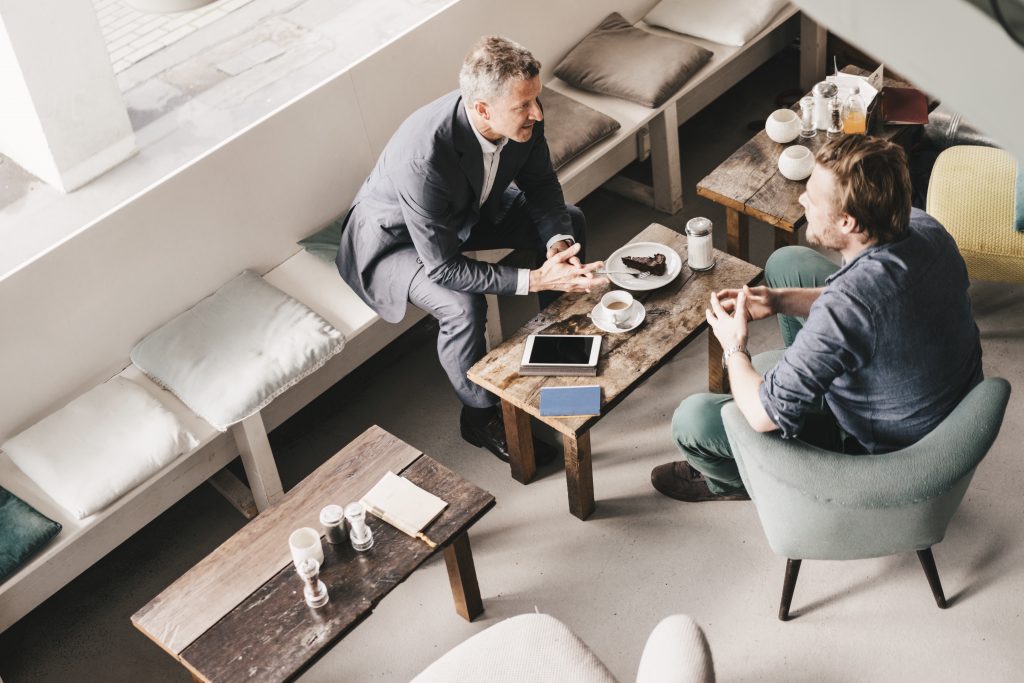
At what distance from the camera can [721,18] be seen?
14.8 ft

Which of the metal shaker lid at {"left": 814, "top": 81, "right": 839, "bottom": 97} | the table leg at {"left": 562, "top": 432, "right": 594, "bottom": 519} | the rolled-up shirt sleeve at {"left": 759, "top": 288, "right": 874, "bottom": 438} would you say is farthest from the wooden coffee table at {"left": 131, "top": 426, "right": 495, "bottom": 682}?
the metal shaker lid at {"left": 814, "top": 81, "right": 839, "bottom": 97}

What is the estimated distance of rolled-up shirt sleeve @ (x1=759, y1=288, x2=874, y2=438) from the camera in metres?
2.44

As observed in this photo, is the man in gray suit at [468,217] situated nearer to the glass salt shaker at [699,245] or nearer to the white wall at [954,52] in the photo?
the glass salt shaker at [699,245]

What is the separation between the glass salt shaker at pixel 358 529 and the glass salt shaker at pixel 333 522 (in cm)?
2

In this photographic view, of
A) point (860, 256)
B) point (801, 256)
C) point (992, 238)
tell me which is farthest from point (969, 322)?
point (992, 238)

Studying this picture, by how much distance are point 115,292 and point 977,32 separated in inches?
117

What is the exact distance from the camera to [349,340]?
141 inches

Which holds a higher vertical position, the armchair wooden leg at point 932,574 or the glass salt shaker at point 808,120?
the glass salt shaker at point 808,120

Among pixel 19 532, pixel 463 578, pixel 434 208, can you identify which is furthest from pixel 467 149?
pixel 19 532

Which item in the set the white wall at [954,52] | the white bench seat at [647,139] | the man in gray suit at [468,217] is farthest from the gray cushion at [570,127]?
the white wall at [954,52]

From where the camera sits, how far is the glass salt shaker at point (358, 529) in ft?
8.88

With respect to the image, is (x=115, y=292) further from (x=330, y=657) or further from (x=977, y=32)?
(x=977, y=32)

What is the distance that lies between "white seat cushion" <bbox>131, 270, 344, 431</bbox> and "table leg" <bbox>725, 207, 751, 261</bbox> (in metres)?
1.36

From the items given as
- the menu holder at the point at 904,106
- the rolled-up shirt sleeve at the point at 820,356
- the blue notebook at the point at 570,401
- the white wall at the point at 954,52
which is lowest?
the blue notebook at the point at 570,401
